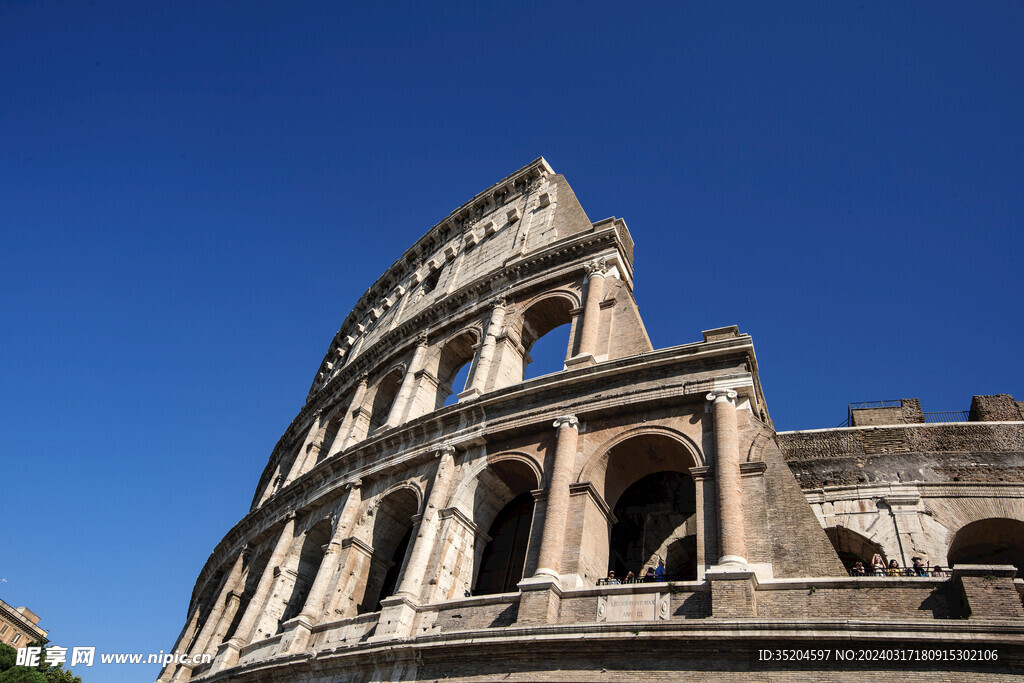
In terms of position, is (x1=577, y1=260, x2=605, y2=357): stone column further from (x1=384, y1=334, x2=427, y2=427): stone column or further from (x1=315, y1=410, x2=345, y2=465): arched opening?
(x1=315, y1=410, x2=345, y2=465): arched opening

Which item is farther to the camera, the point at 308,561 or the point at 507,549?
the point at 308,561

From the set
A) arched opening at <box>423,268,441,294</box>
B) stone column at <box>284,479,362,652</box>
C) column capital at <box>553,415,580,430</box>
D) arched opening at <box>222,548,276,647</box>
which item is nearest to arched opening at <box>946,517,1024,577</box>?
column capital at <box>553,415,580,430</box>

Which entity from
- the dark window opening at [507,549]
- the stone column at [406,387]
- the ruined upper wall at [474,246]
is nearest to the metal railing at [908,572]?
the dark window opening at [507,549]

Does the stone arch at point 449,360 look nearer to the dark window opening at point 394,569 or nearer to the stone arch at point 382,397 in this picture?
the stone arch at point 382,397

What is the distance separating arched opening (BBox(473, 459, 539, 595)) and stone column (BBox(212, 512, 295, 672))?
6631 mm

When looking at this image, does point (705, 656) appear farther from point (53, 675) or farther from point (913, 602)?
point (53, 675)

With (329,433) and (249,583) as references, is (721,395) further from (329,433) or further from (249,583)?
(329,433)

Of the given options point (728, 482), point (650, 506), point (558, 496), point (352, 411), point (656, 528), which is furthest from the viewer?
point (352, 411)

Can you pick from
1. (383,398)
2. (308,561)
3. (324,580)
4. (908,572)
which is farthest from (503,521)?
(383,398)

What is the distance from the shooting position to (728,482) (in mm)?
11281

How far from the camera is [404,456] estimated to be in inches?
652

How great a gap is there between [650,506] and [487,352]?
5.88 m

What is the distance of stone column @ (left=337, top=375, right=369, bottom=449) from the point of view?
70.8 feet

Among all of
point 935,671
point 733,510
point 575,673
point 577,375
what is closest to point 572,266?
point 577,375
